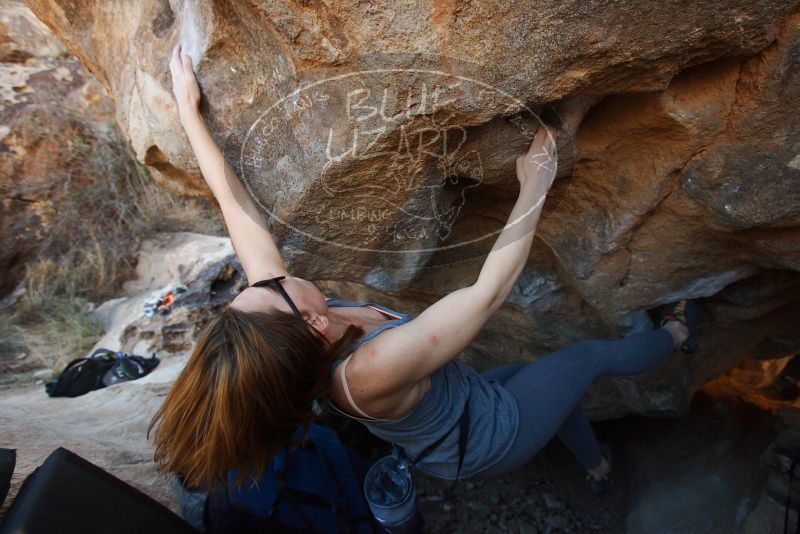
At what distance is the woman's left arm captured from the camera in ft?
4.06

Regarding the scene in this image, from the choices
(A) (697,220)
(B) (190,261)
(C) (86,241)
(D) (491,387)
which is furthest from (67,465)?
(C) (86,241)

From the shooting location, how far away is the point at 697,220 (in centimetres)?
129

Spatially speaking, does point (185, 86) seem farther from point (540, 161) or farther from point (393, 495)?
point (393, 495)

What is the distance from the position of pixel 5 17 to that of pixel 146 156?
350 centimetres

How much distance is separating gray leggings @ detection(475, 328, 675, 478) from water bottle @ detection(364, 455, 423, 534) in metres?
0.20

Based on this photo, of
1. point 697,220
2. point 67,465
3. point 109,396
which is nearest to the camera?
point 67,465

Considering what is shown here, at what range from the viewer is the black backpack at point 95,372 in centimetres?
231

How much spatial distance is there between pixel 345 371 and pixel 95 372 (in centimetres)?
193

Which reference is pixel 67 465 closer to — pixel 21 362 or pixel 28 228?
pixel 21 362

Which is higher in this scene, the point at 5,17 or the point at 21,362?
the point at 5,17

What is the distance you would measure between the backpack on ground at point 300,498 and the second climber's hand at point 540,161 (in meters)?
0.93

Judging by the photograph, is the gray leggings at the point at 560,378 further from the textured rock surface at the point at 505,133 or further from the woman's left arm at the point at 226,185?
the woman's left arm at the point at 226,185

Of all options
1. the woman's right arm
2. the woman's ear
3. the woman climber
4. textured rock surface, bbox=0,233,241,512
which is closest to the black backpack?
textured rock surface, bbox=0,233,241,512

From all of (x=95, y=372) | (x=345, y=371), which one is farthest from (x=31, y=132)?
(x=345, y=371)
